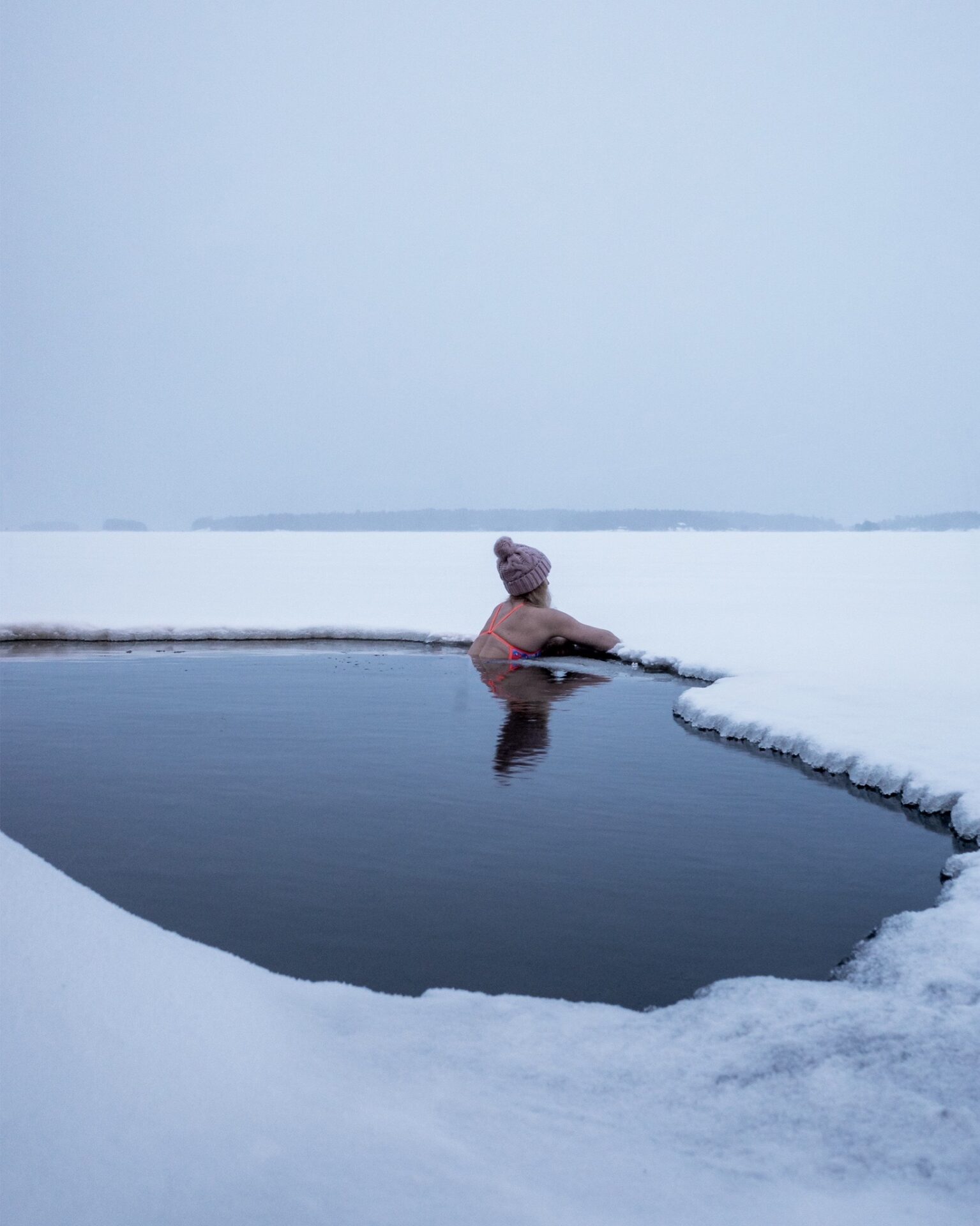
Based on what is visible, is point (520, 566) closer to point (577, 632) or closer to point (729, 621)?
point (577, 632)

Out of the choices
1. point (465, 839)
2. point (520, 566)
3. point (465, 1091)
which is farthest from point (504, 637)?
point (465, 1091)

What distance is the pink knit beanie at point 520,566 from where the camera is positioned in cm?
1408

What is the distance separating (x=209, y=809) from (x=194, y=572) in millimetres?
35337

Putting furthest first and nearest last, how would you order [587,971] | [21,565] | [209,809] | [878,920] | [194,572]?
[21,565] < [194,572] < [209,809] < [878,920] < [587,971]

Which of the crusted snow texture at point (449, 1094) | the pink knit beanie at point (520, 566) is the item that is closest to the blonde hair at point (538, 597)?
the pink knit beanie at point (520, 566)

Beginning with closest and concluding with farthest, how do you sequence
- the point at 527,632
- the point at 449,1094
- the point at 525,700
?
the point at 449,1094
the point at 525,700
the point at 527,632

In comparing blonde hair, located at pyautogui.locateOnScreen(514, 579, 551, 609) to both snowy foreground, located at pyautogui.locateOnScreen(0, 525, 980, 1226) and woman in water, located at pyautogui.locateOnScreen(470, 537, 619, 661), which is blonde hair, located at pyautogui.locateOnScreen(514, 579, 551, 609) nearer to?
woman in water, located at pyautogui.locateOnScreen(470, 537, 619, 661)

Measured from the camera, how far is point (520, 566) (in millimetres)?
14055

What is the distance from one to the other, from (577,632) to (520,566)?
60.2 inches

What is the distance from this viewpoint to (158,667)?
567 inches

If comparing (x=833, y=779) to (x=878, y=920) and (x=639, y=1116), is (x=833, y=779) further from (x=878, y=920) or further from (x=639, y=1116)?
(x=639, y=1116)

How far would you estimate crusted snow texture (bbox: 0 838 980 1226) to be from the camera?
2.61 metres

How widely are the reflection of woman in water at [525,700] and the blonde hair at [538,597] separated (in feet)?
3.06

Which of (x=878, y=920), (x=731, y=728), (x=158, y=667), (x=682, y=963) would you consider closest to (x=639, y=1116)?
(x=682, y=963)
